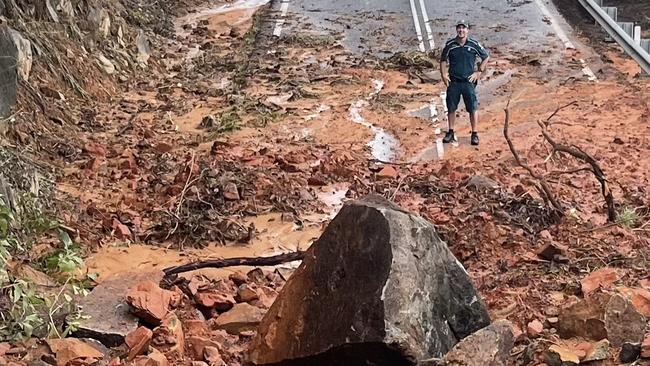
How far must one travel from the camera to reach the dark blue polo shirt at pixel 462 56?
10.4 meters

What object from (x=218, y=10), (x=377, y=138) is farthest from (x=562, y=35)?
(x=218, y=10)

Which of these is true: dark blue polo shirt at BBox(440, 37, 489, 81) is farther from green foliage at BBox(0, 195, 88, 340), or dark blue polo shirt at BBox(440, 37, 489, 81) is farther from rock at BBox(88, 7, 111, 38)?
rock at BBox(88, 7, 111, 38)

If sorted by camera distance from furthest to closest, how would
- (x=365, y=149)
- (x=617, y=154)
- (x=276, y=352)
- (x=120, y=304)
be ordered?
(x=365, y=149)
(x=617, y=154)
(x=120, y=304)
(x=276, y=352)

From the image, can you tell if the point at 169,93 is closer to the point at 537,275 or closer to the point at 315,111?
the point at 315,111

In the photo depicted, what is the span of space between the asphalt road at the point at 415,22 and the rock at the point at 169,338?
10.3 m

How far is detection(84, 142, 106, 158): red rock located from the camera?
1023 cm

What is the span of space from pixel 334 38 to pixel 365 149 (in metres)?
6.05

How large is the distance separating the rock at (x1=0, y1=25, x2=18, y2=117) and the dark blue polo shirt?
17.0ft

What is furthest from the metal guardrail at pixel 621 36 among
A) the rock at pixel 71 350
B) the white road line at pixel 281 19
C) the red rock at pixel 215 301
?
the rock at pixel 71 350

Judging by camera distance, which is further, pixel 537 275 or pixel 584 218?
pixel 584 218

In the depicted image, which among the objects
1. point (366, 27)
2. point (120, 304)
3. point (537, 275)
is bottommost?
point (366, 27)

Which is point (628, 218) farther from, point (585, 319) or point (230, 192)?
point (230, 192)

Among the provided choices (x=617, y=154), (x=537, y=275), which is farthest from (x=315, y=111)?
(x=537, y=275)

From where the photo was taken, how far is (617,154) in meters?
10.1
